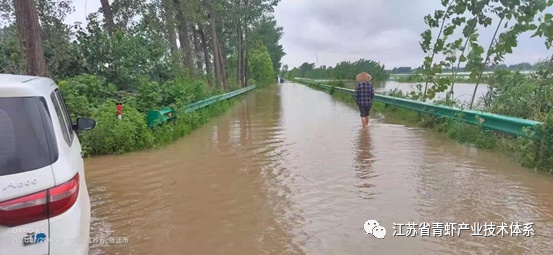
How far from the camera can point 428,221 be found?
4.70 meters

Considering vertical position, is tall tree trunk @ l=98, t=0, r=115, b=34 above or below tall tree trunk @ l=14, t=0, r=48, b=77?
above

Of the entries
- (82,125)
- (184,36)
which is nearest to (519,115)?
(82,125)

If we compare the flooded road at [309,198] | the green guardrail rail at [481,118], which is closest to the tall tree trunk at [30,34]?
the flooded road at [309,198]

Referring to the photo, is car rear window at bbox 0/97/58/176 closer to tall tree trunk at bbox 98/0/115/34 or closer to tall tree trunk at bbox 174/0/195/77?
tall tree trunk at bbox 98/0/115/34

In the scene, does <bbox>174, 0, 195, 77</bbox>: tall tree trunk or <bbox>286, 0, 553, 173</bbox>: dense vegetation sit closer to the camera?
<bbox>286, 0, 553, 173</bbox>: dense vegetation

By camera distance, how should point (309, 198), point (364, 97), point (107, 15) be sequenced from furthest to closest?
point (107, 15) < point (364, 97) < point (309, 198)

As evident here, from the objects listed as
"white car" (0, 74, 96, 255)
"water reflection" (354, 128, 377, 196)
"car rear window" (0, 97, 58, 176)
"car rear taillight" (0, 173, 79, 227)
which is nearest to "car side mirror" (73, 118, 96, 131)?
"white car" (0, 74, 96, 255)

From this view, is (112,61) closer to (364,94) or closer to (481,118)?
(364,94)

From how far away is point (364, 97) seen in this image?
13.4 meters

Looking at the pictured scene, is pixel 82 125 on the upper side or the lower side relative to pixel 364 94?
upper

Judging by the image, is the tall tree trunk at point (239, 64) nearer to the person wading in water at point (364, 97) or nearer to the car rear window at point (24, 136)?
the person wading in water at point (364, 97)

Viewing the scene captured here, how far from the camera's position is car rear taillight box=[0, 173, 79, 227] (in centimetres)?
231

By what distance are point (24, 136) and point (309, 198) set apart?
373 cm

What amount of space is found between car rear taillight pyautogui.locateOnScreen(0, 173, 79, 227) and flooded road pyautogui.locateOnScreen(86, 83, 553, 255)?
66.9 inches
